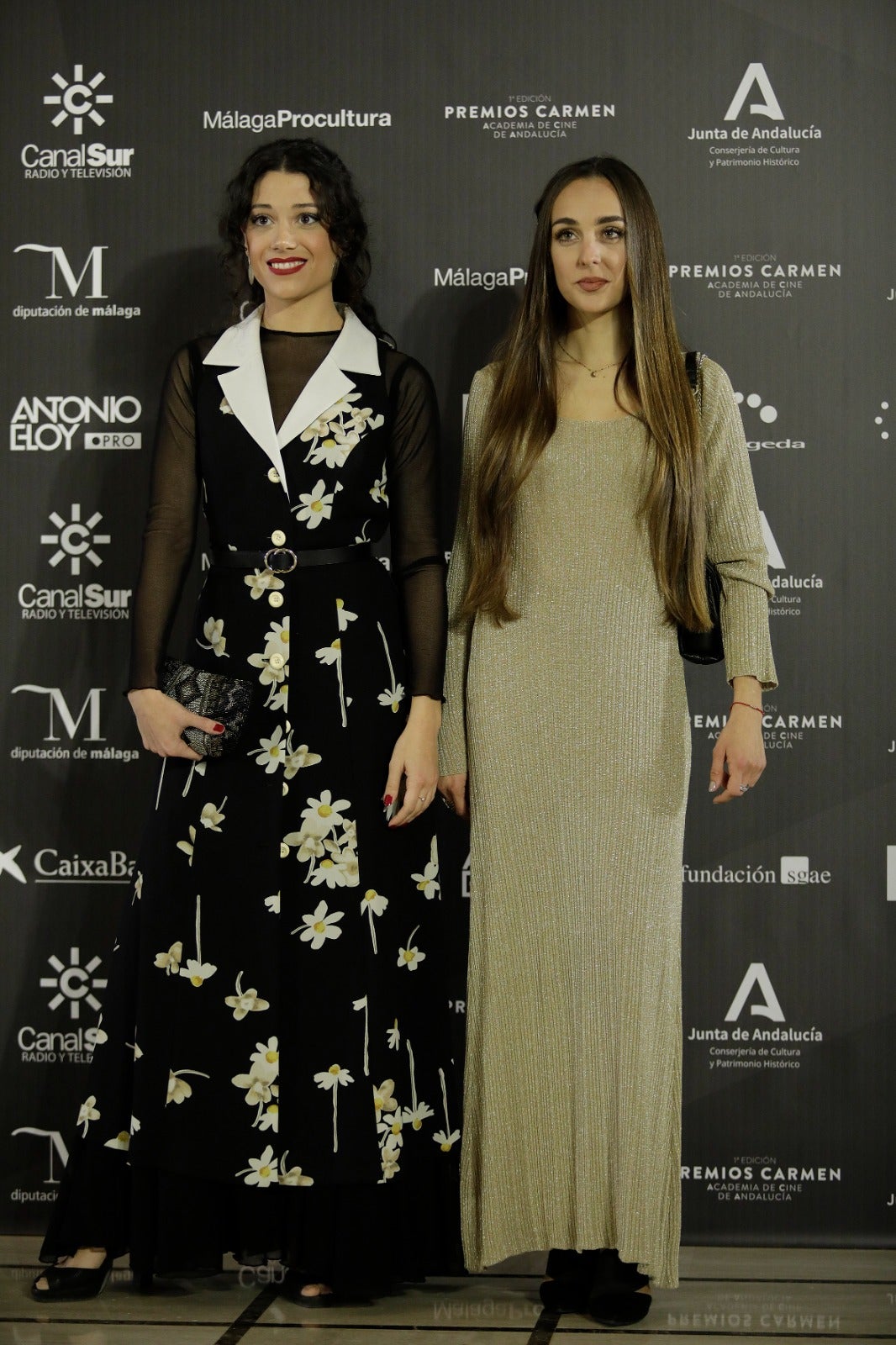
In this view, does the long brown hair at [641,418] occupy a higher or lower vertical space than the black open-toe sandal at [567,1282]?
higher

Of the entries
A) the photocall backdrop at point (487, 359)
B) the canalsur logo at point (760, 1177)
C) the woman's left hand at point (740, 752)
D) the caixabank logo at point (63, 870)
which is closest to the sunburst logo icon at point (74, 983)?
the photocall backdrop at point (487, 359)

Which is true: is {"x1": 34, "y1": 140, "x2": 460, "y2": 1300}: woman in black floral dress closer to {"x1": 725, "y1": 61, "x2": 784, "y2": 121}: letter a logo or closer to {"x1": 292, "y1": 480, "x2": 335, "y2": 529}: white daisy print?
{"x1": 292, "y1": 480, "x2": 335, "y2": 529}: white daisy print

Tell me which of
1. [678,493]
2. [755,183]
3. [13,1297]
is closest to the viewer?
[678,493]

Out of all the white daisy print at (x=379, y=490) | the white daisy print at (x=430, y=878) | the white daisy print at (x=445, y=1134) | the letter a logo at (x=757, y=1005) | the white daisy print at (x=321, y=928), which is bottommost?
the white daisy print at (x=445, y=1134)

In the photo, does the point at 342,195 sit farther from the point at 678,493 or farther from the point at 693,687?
the point at 693,687

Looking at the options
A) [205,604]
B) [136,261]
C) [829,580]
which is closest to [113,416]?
[136,261]

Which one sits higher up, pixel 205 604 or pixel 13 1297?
pixel 205 604

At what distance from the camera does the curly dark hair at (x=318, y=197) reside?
2.79 m

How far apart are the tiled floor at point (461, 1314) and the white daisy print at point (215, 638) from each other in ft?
3.97

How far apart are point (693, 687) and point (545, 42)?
1.45 m

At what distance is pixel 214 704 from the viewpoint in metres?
2.65

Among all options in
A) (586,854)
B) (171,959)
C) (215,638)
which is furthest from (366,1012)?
(215,638)

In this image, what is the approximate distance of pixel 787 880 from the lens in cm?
322

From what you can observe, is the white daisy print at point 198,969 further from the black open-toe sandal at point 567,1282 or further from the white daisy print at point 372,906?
the black open-toe sandal at point 567,1282
